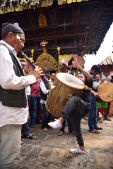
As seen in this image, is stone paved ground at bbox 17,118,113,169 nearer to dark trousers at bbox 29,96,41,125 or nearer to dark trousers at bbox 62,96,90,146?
dark trousers at bbox 62,96,90,146

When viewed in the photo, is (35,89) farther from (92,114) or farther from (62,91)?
(62,91)

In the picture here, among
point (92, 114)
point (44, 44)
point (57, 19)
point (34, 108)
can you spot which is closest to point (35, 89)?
point (34, 108)

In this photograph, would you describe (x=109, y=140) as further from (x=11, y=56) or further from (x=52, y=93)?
(x=11, y=56)

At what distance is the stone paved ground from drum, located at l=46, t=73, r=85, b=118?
0.88 meters

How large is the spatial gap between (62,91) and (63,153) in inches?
53.0

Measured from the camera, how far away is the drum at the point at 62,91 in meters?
4.20

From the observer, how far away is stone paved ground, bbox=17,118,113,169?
12.4ft

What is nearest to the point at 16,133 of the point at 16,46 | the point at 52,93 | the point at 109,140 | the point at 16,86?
the point at 16,86

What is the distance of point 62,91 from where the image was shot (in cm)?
430

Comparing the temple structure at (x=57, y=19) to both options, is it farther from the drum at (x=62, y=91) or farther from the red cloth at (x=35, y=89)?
the drum at (x=62, y=91)

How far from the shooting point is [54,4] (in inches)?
359

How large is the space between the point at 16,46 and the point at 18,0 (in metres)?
6.79

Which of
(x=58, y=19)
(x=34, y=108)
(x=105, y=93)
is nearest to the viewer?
(x=105, y=93)

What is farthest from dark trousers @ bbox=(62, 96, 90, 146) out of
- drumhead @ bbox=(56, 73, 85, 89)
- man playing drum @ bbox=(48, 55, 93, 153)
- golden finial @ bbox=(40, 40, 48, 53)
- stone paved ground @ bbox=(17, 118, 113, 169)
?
golden finial @ bbox=(40, 40, 48, 53)
